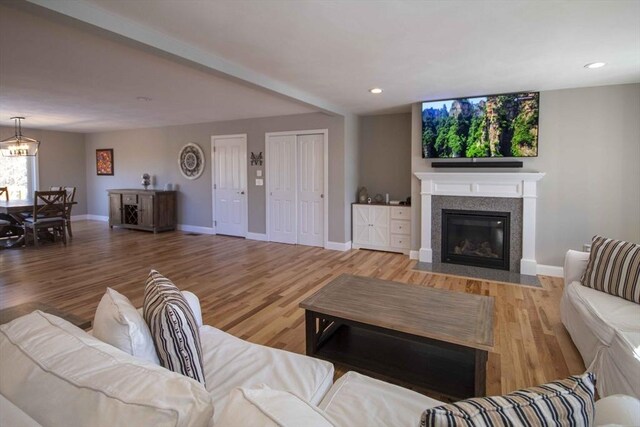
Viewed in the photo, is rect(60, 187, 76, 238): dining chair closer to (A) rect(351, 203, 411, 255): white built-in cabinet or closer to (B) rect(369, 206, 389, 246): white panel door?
(A) rect(351, 203, 411, 255): white built-in cabinet

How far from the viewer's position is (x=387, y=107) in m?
5.34

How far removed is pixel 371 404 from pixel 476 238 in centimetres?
405

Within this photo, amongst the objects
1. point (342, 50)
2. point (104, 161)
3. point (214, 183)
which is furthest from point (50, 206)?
point (342, 50)

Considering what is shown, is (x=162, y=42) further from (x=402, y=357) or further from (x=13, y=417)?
(x=402, y=357)

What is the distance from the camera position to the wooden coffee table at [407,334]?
1.86 metres

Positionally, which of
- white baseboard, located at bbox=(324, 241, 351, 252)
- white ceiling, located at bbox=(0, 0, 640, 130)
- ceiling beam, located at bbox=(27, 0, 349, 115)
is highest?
white ceiling, located at bbox=(0, 0, 640, 130)


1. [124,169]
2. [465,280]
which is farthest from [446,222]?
[124,169]

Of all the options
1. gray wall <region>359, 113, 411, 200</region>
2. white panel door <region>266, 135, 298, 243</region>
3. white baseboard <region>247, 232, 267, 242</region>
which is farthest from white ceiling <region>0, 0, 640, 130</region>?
white baseboard <region>247, 232, 267, 242</region>

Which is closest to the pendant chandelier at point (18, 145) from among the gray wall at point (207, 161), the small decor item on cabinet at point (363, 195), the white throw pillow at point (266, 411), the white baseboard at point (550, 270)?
the gray wall at point (207, 161)

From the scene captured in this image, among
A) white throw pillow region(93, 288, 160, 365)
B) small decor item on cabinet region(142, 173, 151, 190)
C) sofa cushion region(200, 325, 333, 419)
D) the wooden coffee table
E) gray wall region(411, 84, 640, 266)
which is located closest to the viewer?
white throw pillow region(93, 288, 160, 365)

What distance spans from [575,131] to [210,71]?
4280mm

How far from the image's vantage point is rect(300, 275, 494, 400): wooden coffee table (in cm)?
186

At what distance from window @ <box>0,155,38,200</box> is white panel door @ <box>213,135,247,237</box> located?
16.0ft

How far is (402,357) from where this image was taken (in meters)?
2.21
